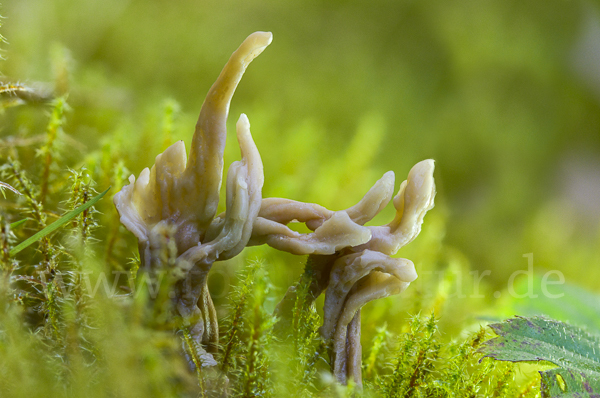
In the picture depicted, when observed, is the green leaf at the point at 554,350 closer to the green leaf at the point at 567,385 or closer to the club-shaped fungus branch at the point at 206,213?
the green leaf at the point at 567,385

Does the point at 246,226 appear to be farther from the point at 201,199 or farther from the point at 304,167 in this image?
the point at 304,167

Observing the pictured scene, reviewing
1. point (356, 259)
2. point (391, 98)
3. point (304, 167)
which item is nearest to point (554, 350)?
point (356, 259)

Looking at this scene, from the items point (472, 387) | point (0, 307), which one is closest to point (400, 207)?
point (472, 387)

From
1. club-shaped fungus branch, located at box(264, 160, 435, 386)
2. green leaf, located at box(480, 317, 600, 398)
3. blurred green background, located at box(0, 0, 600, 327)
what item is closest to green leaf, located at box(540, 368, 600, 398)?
green leaf, located at box(480, 317, 600, 398)

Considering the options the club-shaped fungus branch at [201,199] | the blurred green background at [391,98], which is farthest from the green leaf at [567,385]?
the blurred green background at [391,98]

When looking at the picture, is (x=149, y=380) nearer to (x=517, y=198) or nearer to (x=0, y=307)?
(x=0, y=307)

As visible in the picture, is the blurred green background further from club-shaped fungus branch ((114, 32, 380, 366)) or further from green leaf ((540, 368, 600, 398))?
green leaf ((540, 368, 600, 398))

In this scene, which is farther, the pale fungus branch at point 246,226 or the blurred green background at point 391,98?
the blurred green background at point 391,98
